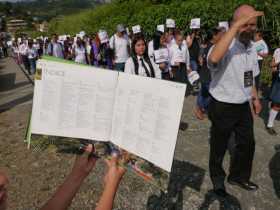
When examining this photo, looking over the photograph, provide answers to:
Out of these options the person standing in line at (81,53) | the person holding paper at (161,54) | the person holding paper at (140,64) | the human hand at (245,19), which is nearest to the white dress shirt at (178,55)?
the person holding paper at (161,54)

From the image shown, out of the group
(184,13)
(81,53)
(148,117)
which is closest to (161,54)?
(148,117)

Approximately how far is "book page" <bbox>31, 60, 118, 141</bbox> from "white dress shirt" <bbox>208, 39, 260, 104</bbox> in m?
1.57

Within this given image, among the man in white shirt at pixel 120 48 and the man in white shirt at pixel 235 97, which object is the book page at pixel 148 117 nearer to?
the man in white shirt at pixel 235 97

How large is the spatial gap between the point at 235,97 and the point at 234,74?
23 centimetres

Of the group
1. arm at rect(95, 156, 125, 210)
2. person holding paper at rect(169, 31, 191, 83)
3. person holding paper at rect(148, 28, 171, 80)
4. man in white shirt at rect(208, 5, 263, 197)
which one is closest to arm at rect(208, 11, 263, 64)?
man in white shirt at rect(208, 5, 263, 197)

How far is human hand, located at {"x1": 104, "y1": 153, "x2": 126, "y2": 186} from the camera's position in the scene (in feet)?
5.01

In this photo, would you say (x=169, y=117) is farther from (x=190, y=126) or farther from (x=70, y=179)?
(x=190, y=126)

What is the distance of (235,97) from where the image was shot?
3184 millimetres

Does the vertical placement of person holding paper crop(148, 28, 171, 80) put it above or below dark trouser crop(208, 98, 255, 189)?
above

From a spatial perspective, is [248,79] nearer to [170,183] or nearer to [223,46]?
[223,46]

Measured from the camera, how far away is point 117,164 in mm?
1656

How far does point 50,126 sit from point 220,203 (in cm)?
232

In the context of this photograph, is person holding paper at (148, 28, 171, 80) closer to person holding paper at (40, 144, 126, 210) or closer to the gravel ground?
the gravel ground

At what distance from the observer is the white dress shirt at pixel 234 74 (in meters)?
3.11
